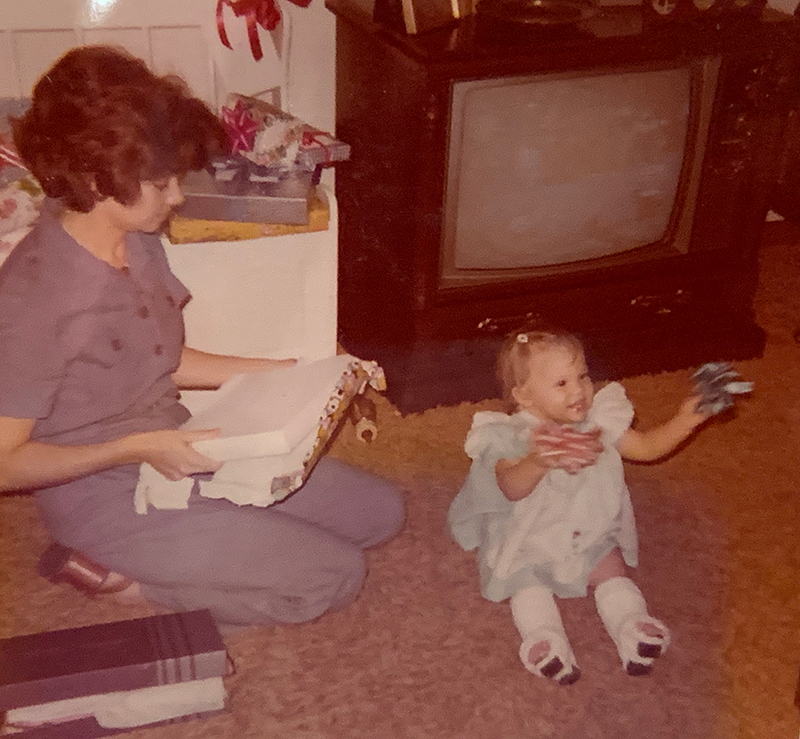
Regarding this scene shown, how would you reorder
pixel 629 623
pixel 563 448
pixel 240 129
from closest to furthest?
pixel 563 448
pixel 629 623
pixel 240 129

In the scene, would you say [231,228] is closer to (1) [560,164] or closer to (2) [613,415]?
(1) [560,164]

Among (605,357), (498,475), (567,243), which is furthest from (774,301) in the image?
(498,475)

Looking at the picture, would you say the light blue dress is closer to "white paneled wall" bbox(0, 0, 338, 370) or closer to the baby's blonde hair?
the baby's blonde hair

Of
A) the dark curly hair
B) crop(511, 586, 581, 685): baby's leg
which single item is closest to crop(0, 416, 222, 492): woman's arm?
the dark curly hair

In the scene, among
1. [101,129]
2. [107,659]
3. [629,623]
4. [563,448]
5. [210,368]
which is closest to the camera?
[101,129]

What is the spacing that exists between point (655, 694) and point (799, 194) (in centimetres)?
139

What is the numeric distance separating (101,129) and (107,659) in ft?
2.46

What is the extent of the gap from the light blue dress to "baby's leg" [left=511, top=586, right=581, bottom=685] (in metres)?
0.03

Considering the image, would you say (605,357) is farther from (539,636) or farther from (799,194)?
(539,636)

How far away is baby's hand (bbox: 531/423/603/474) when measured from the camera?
157 centimetres

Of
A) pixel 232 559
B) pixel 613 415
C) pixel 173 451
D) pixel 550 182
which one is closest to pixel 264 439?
pixel 173 451

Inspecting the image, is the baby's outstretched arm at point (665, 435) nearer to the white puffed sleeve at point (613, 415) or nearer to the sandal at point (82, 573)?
the white puffed sleeve at point (613, 415)

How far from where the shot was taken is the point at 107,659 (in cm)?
147

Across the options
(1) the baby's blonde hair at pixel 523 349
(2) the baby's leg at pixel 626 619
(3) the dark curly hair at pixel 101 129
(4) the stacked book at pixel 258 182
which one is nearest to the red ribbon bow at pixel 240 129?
(4) the stacked book at pixel 258 182
